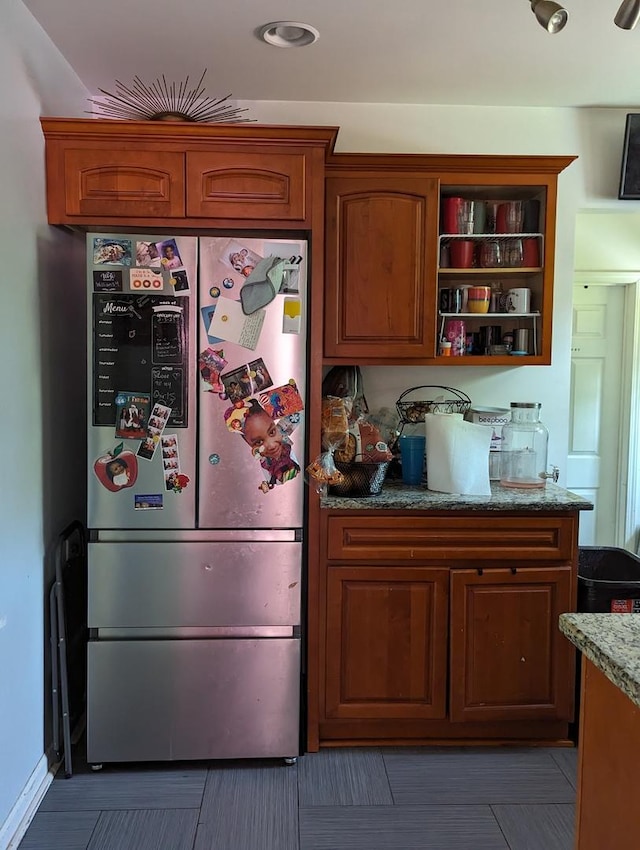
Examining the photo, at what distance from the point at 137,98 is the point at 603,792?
3045 mm

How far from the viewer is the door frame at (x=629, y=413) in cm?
417

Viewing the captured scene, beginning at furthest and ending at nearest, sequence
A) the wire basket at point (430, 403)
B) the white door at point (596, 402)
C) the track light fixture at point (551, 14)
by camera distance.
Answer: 1. the white door at point (596, 402)
2. the wire basket at point (430, 403)
3. the track light fixture at point (551, 14)

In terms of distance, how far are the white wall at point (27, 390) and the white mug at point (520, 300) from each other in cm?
183

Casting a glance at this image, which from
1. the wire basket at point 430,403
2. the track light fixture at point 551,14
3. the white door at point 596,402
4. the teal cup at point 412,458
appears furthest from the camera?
the white door at point 596,402

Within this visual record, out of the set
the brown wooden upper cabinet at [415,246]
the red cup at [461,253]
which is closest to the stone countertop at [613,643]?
the brown wooden upper cabinet at [415,246]

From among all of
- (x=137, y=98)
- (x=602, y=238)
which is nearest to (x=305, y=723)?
(x=137, y=98)

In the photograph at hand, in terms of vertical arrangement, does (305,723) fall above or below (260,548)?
below

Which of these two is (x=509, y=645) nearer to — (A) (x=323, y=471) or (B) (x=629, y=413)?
(A) (x=323, y=471)

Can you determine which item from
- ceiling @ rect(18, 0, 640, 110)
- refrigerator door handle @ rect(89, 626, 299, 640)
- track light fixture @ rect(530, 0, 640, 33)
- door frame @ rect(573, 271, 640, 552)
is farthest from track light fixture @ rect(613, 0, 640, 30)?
door frame @ rect(573, 271, 640, 552)

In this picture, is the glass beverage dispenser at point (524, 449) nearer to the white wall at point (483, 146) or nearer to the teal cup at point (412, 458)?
the white wall at point (483, 146)

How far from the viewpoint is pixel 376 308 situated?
273cm

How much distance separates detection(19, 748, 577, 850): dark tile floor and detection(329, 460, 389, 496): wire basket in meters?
1.00

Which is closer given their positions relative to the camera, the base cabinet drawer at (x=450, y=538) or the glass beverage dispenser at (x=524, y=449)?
the base cabinet drawer at (x=450, y=538)

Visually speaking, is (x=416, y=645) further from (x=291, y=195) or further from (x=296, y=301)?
(x=291, y=195)
